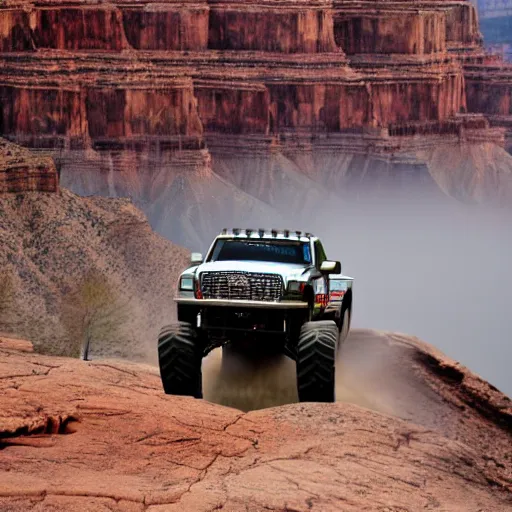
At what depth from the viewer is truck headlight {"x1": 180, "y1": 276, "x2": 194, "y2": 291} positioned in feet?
83.1

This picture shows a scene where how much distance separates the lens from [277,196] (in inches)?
4149

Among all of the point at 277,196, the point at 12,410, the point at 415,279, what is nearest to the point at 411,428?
the point at 12,410

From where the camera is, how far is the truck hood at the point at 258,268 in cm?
2512

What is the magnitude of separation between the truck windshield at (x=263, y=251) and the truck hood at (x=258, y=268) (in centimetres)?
52

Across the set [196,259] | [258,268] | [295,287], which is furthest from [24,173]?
[295,287]

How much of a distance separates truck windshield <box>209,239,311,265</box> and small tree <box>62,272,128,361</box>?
19778 mm

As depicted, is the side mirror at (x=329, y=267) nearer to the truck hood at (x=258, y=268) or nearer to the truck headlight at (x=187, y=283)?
the truck hood at (x=258, y=268)

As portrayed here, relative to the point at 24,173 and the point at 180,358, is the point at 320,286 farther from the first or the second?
the point at 24,173

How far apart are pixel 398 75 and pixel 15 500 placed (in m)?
98.0

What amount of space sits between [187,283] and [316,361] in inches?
104

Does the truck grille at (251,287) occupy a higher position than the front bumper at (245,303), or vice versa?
the truck grille at (251,287)

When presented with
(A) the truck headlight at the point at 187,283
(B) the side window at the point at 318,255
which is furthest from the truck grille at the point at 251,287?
(B) the side window at the point at 318,255

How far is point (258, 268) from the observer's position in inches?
995

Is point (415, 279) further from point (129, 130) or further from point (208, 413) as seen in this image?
point (208, 413)
